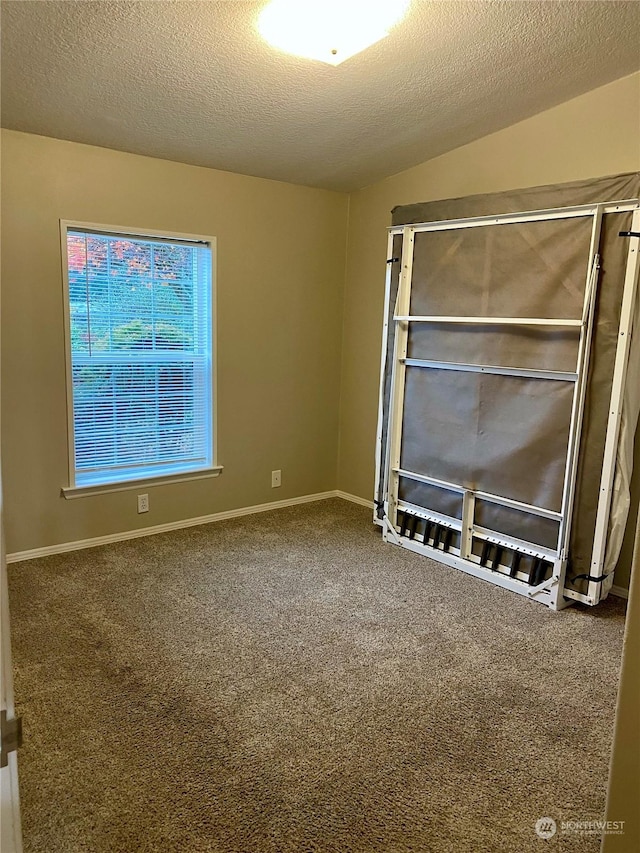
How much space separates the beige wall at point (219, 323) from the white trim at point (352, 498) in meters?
0.18

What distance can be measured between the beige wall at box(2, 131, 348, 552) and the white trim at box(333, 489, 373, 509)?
0.58 ft

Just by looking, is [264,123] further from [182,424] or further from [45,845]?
[45,845]

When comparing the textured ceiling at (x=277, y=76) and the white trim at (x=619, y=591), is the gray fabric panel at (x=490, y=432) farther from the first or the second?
the textured ceiling at (x=277, y=76)

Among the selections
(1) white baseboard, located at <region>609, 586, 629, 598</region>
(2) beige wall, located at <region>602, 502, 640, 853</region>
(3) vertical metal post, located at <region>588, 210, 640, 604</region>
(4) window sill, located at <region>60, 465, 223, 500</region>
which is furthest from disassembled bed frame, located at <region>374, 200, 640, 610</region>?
(2) beige wall, located at <region>602, 502, 640, 853</region>

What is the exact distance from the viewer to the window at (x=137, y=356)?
11.1ft

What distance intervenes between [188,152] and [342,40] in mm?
1406

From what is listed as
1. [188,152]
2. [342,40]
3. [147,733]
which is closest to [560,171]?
[342,40]

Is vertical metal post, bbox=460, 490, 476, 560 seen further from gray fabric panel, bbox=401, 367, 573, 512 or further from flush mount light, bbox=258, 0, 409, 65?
flush mount light, bbox=258, 0, 409, 65

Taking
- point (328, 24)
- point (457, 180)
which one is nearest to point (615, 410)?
point (457, 180)

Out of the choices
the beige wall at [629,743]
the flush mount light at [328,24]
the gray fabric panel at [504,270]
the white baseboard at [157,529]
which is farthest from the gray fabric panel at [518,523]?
the flush mount light at [328,24]

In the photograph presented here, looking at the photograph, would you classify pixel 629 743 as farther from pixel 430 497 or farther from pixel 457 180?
pixel 457 180

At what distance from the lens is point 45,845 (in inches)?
62.0

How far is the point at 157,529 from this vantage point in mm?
3854

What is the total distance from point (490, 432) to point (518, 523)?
1.67 ft
